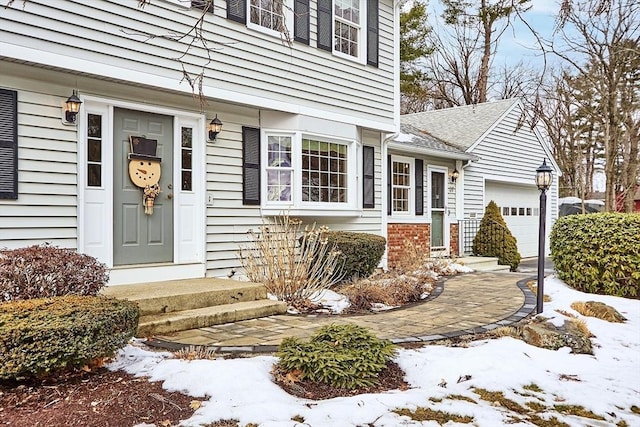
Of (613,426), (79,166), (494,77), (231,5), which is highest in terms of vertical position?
(494,77)

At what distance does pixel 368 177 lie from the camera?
30.3 ft

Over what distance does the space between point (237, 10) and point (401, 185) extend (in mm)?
5567

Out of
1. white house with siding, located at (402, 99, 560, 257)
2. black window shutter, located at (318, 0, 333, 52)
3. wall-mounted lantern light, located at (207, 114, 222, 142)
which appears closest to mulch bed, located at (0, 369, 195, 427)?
wall-mounted lantern light, located at (207, 114, 222, 142)

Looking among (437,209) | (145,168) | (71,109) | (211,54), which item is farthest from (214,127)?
(437,209)

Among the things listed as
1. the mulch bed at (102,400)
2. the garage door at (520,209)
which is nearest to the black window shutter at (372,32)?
the garage door at (520,209)

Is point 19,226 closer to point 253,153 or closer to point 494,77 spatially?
point 253,153

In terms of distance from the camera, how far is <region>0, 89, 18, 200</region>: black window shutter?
201 inches

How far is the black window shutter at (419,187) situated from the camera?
1146 cm

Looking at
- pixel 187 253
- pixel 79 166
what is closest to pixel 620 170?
pixel 187 253

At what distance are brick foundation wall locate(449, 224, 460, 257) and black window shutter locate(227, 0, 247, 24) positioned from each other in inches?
295

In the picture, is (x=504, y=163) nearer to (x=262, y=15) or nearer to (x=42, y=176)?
(x=262, y=15)

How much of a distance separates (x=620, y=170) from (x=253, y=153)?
14.9m

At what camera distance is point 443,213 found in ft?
40.5

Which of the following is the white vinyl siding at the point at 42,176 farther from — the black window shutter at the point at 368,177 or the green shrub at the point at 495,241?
the green shrub at the point at 495,241
